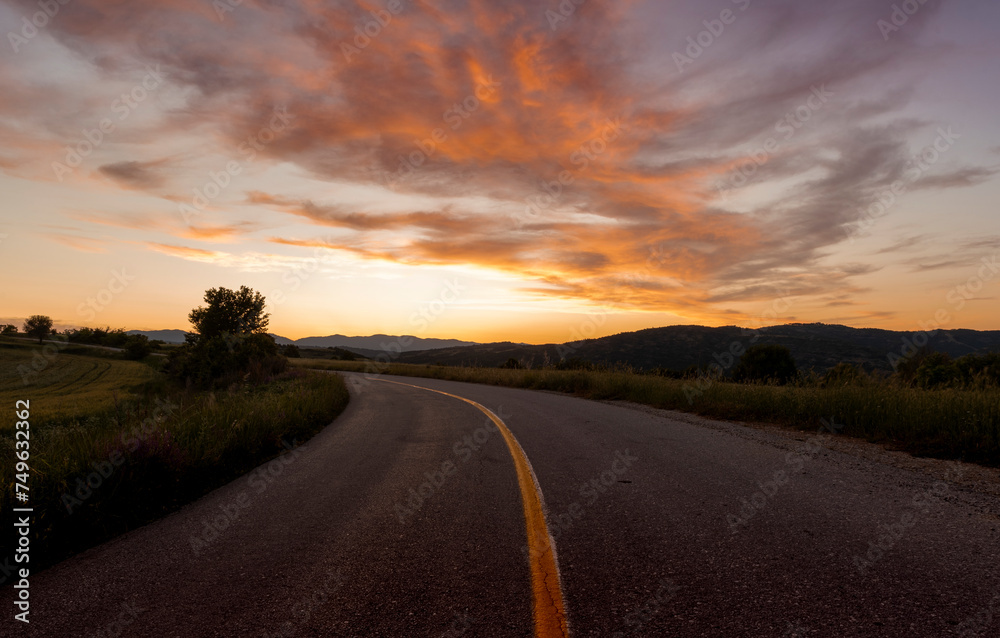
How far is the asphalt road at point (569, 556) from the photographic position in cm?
284

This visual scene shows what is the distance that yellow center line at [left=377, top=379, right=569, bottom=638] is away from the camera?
2.74 m

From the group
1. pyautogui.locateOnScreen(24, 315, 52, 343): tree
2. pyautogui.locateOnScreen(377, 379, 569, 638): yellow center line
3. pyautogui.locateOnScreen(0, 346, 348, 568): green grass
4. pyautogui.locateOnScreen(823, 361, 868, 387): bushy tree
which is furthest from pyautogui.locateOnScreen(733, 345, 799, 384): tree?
pyautogui.locateOnScreen(24, 315, 52, 343): tree

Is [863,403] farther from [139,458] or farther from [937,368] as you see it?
[937,368]

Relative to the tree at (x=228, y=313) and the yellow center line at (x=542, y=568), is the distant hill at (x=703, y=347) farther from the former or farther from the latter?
the yellow center line at (x=542, y=568)

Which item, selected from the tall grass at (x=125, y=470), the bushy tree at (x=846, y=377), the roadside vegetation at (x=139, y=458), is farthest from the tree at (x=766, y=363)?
the tall grass at (x=125, y=470)

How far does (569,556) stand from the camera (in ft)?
12.2

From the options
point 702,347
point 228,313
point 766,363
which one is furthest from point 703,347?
point 228,313

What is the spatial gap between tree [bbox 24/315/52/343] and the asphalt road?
8644cm

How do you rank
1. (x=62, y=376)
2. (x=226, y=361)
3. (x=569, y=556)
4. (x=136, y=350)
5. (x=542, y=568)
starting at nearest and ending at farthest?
(x=542, y=568), (x=569, y=556), (x=226, y=361), (x=62, y=376), (x=136, y=350)

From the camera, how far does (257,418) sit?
29.3 ft

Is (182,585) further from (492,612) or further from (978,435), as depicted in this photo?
(978,435)

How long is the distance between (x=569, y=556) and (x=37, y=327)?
91718 millimetres

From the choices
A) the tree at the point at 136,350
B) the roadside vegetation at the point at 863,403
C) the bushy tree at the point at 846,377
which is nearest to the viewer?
the roadside vegetation at the point at 863,403

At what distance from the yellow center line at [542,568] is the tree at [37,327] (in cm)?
8870
